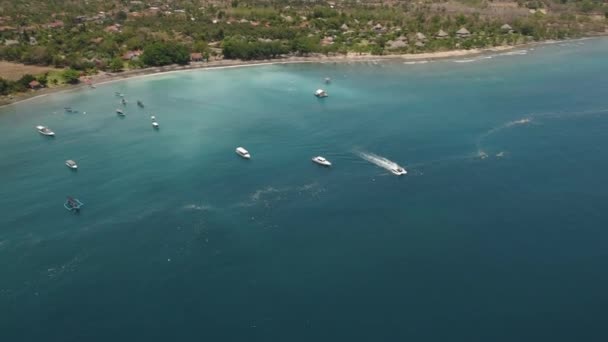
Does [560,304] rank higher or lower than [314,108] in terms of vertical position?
lower

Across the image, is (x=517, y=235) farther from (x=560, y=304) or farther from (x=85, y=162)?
(x=85, y=162)

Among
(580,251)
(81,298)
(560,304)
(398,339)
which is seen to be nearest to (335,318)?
(398,339)

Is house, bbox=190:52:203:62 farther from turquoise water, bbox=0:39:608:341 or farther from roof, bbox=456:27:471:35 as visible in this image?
roof, bbox=456:27:471:35

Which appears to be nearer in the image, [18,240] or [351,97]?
[18,240]

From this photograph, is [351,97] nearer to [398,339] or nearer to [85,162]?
[85,162]

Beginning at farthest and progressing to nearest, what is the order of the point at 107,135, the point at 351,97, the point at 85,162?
the point at 351,97 → the point at 107,135 → the point at 85,162

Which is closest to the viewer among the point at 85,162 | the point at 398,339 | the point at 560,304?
the point at 398,339

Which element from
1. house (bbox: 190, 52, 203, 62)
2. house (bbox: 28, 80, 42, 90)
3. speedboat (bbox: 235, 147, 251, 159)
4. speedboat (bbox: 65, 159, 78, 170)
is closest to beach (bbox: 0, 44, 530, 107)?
house (bbox: 190, 52, 203, 62)
